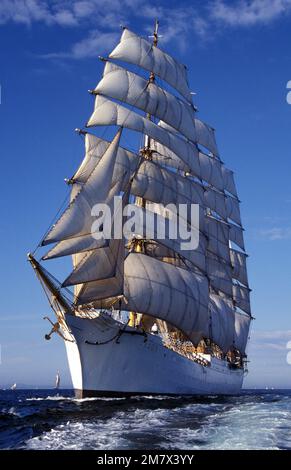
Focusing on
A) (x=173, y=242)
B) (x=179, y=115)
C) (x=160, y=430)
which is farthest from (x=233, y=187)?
(x=160, y=430)

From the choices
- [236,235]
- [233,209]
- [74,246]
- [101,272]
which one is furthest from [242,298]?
[74,246]

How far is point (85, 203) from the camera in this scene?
125 feet

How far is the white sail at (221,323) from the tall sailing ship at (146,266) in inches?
8.5

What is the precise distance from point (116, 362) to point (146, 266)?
1142 centimetres

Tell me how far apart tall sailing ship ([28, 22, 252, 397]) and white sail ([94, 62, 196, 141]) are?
0.39 feet

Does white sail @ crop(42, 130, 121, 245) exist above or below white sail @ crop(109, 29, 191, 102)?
below

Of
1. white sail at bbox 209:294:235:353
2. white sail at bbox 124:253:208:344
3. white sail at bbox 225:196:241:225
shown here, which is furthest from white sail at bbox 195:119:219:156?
white sail at bbox 124:253:208:344

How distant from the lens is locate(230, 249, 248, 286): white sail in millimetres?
88688

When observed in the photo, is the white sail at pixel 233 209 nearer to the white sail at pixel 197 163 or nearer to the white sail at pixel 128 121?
the white sail at pixel 197 163

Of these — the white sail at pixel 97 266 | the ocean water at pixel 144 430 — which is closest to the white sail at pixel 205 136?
the white sail at pixel 97 266

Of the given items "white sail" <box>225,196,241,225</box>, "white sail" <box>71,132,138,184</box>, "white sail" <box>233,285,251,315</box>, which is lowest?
"white sail" <box>233,285,251,315</box>

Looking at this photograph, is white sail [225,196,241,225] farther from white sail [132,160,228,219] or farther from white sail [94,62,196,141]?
white sail [94,62,196,141]

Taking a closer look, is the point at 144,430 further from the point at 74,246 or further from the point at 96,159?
the point at 96,159

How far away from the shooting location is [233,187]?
93000 mm
